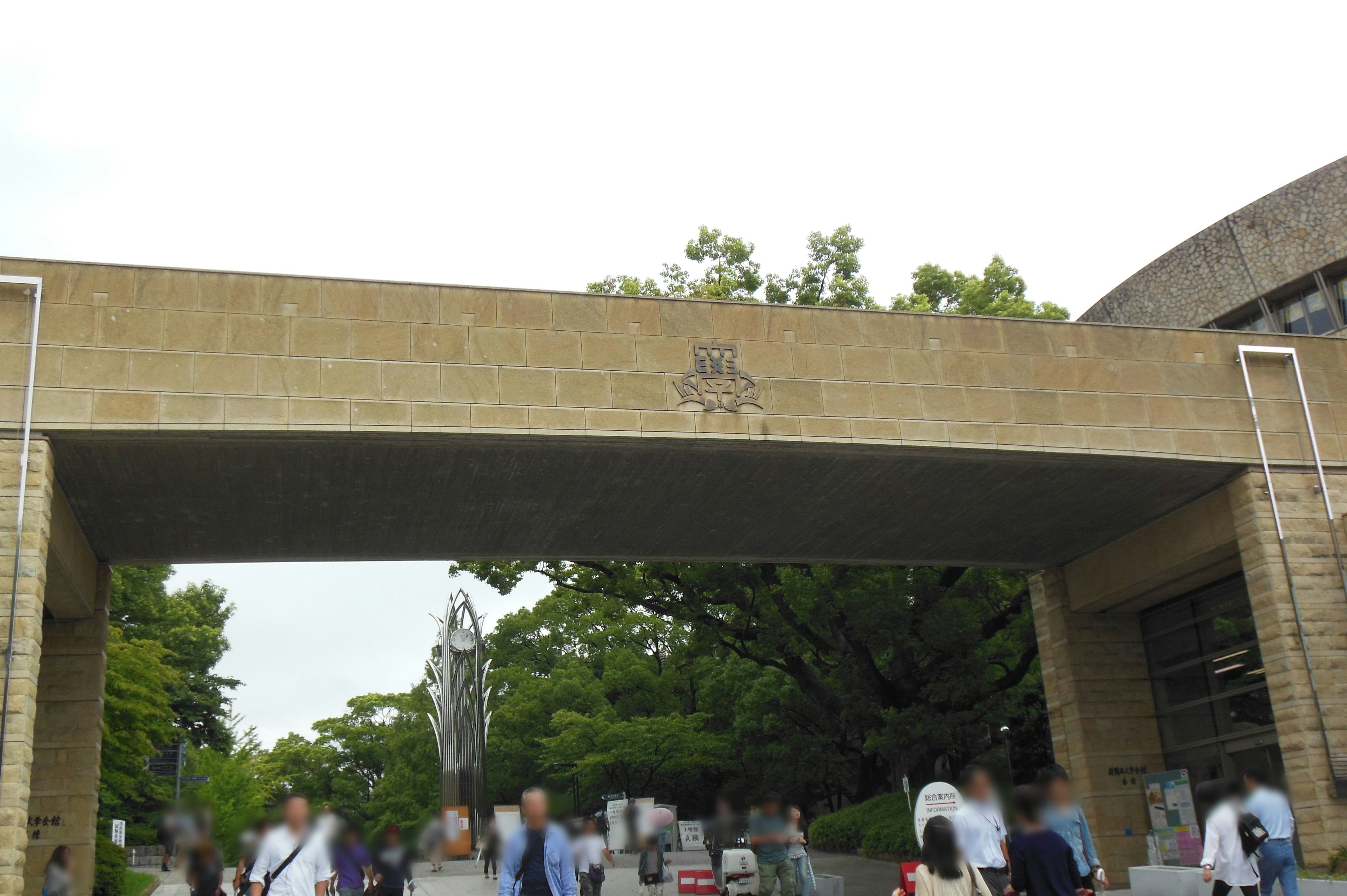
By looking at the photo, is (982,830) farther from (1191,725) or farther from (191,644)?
(191,644)

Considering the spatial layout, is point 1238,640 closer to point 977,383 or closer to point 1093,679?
point 1093,679

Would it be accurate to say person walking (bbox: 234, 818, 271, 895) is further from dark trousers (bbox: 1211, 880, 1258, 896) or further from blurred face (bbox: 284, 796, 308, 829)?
dark trousers (bbox: 1211, 880, 1258, 896)

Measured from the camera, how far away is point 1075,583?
19.2 m

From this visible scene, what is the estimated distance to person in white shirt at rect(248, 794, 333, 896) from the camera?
27.3ft

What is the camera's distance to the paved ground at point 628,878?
20.9 meters

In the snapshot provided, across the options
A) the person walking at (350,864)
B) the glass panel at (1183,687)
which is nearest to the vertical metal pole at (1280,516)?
the glass panel at (1183,687)

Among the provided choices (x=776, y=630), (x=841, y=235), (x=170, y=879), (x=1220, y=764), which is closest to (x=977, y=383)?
(x=1220, y=764)

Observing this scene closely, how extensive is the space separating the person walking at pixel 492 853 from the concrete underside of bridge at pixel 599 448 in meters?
6.04

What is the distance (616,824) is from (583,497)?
1877 centimetres

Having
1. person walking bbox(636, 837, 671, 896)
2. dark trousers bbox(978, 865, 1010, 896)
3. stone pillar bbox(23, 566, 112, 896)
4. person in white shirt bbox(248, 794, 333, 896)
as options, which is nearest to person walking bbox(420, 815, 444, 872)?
person walking bbox(636, 837, 671, 896)

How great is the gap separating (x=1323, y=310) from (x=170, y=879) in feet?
107

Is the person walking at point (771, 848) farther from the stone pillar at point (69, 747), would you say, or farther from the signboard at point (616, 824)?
the signboard at point (616, 824)

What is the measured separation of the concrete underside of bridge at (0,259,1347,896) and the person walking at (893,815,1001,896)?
764 centimetres

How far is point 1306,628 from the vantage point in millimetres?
14531
